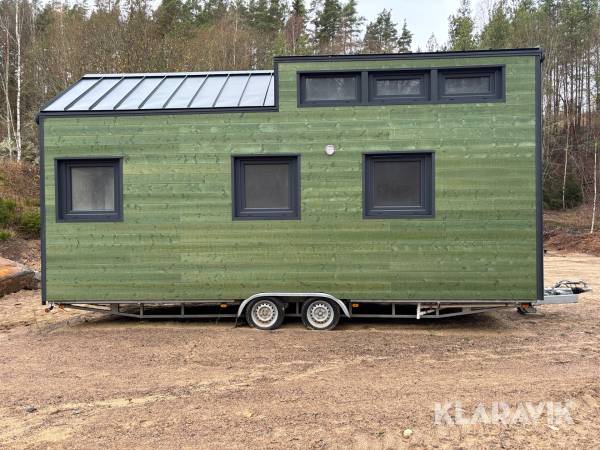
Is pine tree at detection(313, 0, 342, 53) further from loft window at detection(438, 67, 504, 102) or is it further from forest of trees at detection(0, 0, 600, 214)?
loft window at detection(438, 67, 504, 102)

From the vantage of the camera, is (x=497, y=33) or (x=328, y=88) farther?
(x=497, y=33)

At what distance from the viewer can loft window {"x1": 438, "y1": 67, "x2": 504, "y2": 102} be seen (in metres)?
7.41

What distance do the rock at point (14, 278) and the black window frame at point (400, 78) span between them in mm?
8709

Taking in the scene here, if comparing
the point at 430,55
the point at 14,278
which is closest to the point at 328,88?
the point at 430,55

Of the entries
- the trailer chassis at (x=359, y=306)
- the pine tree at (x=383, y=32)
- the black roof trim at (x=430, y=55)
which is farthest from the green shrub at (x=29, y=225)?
the pine tree at (x=383, y=32)

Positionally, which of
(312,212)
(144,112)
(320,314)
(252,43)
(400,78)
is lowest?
(320,314)

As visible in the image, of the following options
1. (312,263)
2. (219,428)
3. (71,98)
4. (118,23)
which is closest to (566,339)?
(312,263)

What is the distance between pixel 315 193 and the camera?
7.50m

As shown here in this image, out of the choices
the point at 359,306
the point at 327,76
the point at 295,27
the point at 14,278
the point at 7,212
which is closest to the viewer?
the point at 327,76

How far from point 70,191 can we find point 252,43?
2475 cm

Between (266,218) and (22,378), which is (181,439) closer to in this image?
(22,378)

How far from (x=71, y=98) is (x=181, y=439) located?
6.26 meters

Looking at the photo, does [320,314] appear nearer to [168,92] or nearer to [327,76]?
[327,76]

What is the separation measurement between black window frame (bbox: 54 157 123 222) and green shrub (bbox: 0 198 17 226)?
1117 centimetres
